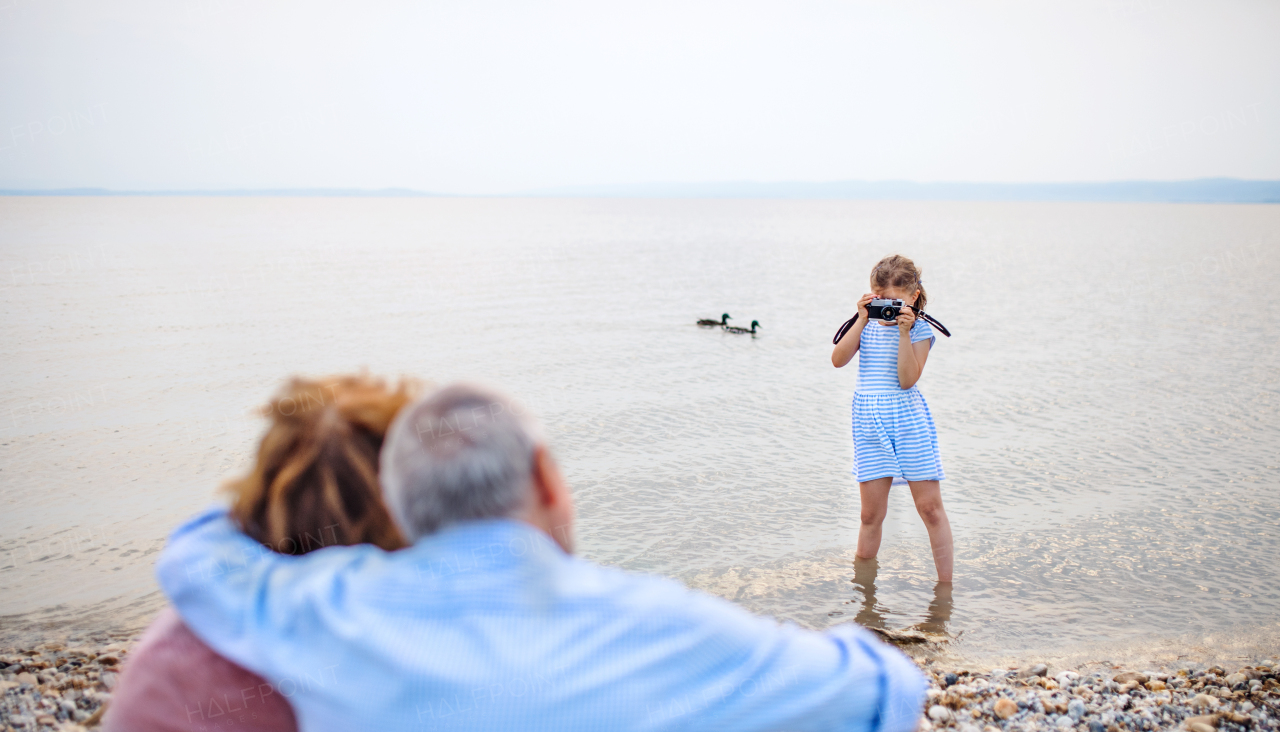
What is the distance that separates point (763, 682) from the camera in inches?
60.4

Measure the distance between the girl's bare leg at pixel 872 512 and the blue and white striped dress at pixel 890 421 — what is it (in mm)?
115

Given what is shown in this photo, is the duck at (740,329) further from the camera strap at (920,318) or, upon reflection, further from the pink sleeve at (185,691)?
the pink sleeve at (185,691)

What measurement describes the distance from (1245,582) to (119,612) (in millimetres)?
9132

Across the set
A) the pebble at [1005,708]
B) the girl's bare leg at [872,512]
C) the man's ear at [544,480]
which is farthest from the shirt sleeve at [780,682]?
the girl's bare leg at [872,512]

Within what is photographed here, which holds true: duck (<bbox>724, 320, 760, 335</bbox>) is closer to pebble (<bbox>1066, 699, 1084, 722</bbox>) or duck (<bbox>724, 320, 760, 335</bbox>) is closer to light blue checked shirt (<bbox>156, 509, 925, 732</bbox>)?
pebble (<bbox>1066, 699, 1084, 722</bbox>)

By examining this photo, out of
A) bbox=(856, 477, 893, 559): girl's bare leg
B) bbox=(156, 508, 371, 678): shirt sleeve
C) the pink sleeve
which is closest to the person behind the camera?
bbox=(156, 508, 371, 678): shirt sleeve

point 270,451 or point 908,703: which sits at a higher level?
point 270,451

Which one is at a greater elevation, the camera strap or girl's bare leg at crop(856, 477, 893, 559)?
the camera strap

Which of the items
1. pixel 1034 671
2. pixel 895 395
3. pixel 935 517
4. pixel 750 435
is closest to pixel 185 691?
pixel 895 395

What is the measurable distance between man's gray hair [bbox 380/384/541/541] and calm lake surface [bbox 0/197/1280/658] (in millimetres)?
5026

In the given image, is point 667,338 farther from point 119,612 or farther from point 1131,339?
point 119,612

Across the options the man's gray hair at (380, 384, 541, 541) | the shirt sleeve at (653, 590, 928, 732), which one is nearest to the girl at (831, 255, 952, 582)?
the shirt sleeve at (653, 590, 928, 732)

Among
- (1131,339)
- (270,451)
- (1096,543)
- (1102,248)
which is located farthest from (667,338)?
(1102,248)

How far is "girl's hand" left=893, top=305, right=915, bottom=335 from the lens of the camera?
518cm
